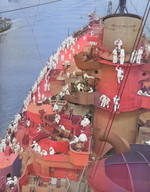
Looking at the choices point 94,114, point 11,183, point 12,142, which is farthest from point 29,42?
point 11,183

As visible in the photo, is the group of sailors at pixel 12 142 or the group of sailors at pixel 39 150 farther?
the group of sailors at pixel 12 142

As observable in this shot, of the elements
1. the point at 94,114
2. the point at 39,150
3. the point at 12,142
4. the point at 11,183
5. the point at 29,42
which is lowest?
the point at 12,142

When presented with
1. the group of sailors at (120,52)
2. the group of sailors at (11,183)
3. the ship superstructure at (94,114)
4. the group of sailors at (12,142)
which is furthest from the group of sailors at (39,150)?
the group of sailors at (120,52)

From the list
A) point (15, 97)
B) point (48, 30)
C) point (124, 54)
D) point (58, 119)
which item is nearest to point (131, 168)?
point (124, 54)

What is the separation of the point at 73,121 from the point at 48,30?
138ft

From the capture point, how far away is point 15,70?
3691cm

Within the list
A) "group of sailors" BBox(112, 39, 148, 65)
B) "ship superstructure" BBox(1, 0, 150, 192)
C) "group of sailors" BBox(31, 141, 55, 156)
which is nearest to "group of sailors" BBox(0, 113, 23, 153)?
"ship superstructure" BBox(1, 0, 150, 192)

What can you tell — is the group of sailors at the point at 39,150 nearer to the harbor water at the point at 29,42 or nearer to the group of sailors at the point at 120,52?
the group of sailors at the point at 120,52

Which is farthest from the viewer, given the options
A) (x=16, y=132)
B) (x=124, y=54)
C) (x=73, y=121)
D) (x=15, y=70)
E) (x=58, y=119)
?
(x=15, y=70)

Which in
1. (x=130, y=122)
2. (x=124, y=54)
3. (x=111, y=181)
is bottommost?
(x=130, y=122)

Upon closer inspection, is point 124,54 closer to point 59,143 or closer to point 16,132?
point 59,143

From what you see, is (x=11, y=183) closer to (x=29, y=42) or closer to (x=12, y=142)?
(x=12, y=142)

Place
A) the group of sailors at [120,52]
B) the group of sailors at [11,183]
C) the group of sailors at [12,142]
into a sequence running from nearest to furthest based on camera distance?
the group of sailors at [11,183]
the group of sailors at [120,52]
the group of sailors at [12,142]

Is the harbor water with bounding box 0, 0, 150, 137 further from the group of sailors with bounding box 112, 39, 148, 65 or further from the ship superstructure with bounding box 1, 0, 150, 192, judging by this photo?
the group of sailors with bounding box 112, 39, 148, 65
